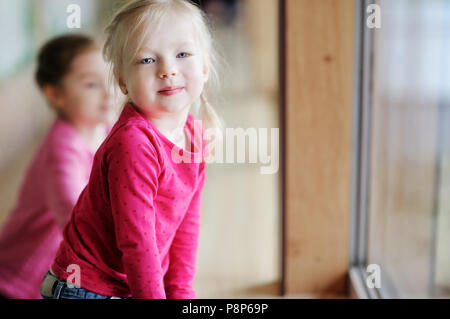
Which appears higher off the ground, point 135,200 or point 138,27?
point 138,27

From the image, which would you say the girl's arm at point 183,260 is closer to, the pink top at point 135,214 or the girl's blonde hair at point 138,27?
the pink top at point 135,214

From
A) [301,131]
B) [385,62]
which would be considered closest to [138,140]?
[301,131]

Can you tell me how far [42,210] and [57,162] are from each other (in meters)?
0.17

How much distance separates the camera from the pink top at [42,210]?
1233mm

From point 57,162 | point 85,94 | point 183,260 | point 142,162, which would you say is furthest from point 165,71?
A: point 57,162

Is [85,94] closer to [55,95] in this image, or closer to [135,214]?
[55,95]

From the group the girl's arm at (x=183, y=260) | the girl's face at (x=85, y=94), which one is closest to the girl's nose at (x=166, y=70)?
the girl's arm at (x=183, y=260)

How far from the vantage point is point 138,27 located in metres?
0.75

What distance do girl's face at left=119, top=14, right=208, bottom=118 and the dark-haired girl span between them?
36 cm

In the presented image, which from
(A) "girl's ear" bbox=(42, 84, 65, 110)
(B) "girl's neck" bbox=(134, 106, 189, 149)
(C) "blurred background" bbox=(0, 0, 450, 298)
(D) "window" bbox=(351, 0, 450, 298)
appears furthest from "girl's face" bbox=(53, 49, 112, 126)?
(D) "window" bbox=(351, 0, 450, 298)

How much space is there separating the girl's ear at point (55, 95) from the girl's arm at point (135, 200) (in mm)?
596

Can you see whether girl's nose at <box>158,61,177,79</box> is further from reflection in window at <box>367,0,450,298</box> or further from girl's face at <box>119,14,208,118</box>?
reflection in window at <box>367,0,450,298</box>
